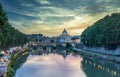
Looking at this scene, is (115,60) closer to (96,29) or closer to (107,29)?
(107,29)

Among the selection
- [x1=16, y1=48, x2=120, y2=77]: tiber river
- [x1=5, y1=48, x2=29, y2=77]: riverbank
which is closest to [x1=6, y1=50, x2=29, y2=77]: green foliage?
[x1=5, y1=48, x2=29, y2=77]: riverbank

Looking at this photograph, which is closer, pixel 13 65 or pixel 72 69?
pixel 13 65

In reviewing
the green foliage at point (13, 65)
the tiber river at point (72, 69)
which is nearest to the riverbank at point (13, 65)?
the green foliage at point (13, 65)

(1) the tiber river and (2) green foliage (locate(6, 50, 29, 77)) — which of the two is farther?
(1) the tiber river

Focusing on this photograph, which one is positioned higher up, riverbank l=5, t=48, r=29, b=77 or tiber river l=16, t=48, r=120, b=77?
riverbank l=5, t=48, r=29, b=77

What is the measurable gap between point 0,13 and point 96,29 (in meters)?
59.3

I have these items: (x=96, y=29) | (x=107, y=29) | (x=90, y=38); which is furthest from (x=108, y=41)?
(x=90, y=38)

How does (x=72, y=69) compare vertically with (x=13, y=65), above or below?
below

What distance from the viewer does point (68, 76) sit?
5622 cm

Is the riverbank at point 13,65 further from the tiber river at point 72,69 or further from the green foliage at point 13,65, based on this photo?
the tiber river at point 72,69

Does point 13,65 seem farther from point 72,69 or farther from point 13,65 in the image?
point 72,69

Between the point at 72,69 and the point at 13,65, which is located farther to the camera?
the point at 72,69

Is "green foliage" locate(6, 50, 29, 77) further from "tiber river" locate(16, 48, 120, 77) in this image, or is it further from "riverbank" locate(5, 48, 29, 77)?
"tiber river" locate(16, 48, 120, 77)

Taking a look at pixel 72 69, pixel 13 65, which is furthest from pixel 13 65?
pixel 72 69
